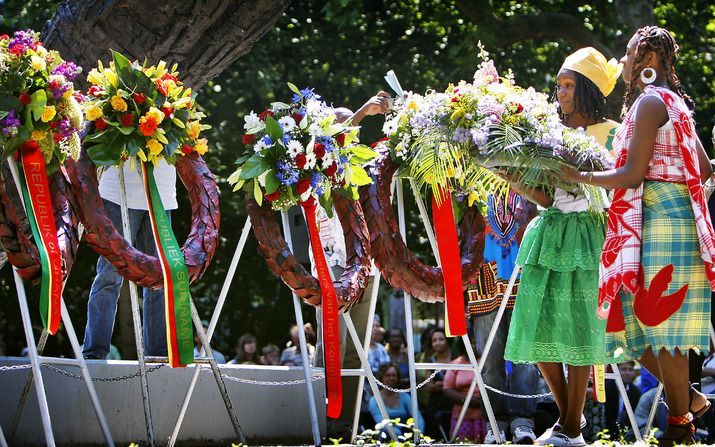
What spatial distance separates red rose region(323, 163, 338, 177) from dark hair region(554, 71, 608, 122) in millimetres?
1324

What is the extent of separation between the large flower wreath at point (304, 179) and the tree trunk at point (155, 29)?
3.58 ft

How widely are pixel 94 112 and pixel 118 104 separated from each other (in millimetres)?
129

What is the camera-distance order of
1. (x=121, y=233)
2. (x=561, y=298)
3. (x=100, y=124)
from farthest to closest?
(x=121, y=233) → (x=100, y=124) → (x=561, y=298)

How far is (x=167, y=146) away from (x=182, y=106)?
23 cm

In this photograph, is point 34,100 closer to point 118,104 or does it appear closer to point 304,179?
point 118,104

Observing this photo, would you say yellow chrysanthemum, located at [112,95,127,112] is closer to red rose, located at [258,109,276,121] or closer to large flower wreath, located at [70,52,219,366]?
large flower wreath, located at [70,52,219,366]

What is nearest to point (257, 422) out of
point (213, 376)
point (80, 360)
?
point (213, 376)

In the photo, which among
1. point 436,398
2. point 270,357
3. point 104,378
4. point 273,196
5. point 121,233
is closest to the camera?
point 273,196

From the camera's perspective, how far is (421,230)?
15.9m

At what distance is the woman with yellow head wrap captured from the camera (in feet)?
19.0

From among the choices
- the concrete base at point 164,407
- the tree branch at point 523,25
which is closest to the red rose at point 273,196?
the concrete base at point 164,407

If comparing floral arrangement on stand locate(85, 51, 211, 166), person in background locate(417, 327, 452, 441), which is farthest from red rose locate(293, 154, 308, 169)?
person in background locate(417, 327, 452, 441)

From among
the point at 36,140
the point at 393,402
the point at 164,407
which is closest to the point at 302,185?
the point at 36,140

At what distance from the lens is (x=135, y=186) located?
7102 mm
